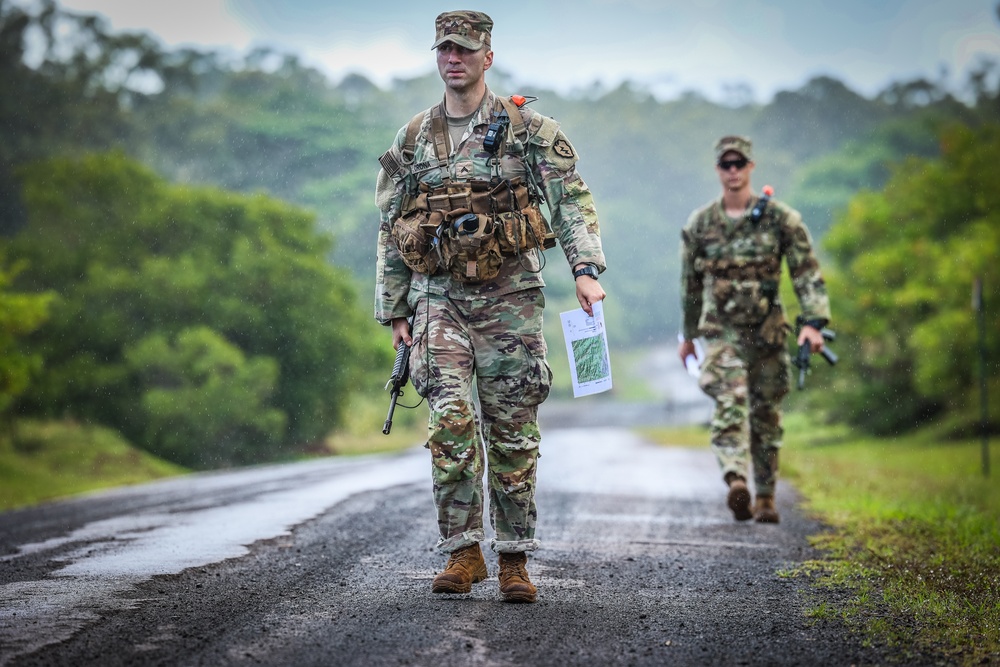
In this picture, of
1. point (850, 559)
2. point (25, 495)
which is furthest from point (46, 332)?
point (850, 559)

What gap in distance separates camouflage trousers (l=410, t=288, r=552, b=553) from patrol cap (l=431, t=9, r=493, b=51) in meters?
1.14

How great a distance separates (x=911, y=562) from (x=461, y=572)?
8.83 feet

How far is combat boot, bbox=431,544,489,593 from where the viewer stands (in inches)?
221

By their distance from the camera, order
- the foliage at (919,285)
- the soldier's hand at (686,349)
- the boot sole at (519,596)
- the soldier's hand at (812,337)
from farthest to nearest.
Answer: the foliage at (919,285) → the soldier's hand at (686,349) → the soldier's hand at (812,337) → the boot sole at (519,596)

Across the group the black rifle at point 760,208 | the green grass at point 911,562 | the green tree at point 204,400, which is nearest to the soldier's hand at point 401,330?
the green grass at point 911,562

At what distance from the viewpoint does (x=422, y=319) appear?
5.88 meters

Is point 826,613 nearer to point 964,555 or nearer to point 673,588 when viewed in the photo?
point 673,588

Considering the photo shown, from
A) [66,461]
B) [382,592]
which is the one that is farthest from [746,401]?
[66,461]

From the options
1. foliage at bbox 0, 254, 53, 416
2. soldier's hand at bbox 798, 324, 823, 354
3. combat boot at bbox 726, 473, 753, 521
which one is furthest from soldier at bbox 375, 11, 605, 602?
foliage at bbox 0, 254, 53, 416

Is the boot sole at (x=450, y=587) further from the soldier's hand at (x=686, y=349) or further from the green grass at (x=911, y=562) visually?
the soldier's hand at (x=686, y=349)

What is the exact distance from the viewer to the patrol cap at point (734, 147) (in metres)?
9.29

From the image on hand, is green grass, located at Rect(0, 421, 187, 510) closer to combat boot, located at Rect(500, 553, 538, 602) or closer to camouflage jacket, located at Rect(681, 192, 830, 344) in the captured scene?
camouflage jacket, located at Rect(681, 192, 830, 344)

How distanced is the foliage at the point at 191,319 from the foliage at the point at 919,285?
1169 centimetres

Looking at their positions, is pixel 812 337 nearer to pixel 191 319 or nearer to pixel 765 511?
pixel 765 511
